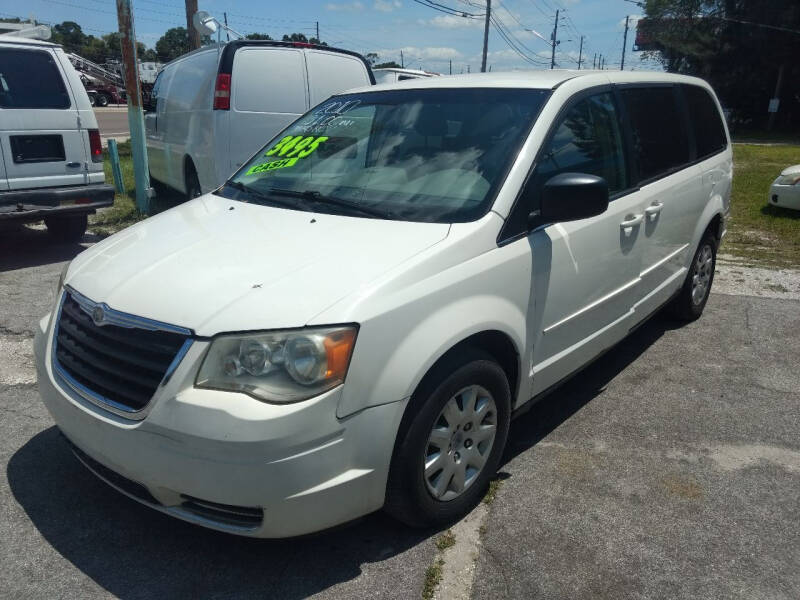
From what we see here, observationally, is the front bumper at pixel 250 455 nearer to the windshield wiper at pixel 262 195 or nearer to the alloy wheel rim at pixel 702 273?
the windshield wiper at pixel 262 195

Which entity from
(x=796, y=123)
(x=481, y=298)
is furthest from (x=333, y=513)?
(x=796, y=123)

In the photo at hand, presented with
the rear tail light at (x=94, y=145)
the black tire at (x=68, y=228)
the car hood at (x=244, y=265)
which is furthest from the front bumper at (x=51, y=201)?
the car hood at (x=244, y=265)

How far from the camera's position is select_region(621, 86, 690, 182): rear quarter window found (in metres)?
4.01

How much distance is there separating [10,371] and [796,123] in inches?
1647

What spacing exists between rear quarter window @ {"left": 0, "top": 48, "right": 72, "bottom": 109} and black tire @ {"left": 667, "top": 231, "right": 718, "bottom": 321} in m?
5.89

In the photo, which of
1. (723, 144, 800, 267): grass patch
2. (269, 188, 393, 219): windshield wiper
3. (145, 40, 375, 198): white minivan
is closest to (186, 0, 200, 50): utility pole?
(145, 40, 375, 198): white minivan

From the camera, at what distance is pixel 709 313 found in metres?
5.75

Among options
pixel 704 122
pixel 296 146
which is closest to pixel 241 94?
pixel 296 146

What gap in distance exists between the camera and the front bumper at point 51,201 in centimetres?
633

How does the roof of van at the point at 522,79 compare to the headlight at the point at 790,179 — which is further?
the headlight at the point at 790,179

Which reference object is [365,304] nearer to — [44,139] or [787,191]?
[44,139]

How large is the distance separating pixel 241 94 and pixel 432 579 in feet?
19.5

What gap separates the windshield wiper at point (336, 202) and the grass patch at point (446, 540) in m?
1.35

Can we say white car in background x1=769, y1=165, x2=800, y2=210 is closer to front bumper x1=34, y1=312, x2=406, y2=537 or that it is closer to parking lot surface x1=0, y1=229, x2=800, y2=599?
parking lot surface x1=0, y1=229, x2=800, y2=599
